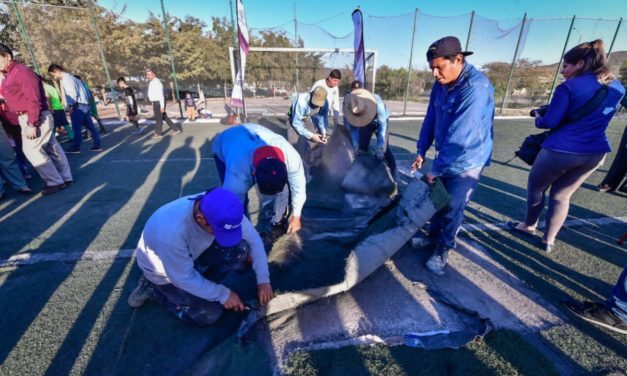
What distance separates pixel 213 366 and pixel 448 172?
1953mm

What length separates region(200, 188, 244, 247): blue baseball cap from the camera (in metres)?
1.30

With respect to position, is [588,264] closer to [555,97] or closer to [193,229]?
[555,97]

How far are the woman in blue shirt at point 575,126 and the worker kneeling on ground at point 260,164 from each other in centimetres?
201

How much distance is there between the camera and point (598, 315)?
1806 mm

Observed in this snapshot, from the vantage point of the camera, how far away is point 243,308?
5.73ft

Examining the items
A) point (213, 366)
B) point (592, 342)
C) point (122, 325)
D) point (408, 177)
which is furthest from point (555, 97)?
point (122, 325)

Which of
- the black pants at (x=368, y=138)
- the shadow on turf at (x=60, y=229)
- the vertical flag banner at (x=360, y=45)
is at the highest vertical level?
the vertical flag banner at (x=360, y=45)

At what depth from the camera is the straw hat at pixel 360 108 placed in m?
3.49

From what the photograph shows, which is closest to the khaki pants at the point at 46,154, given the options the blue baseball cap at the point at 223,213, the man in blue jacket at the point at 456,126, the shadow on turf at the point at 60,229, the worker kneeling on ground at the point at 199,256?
the shadow on turf at the point at 60,229

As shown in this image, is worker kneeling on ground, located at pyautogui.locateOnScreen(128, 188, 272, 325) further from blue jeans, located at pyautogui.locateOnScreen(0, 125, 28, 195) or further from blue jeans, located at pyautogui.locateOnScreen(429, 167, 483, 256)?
blue jeans, located at pyautogui.locateOnScreen(0, 125, 28, 195)

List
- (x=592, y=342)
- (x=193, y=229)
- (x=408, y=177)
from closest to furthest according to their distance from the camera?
(x=193, y=229) < (x=592, y=342) < (x=408, y=177)

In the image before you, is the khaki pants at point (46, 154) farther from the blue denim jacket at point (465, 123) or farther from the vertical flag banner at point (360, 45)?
the vertical flag banner at point (360, 45)

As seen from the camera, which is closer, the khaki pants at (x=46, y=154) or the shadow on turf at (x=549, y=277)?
the shadow on turf at (x=549, y=277)

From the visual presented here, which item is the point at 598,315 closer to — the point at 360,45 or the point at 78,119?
the point at 360,45
